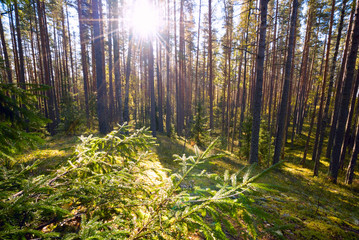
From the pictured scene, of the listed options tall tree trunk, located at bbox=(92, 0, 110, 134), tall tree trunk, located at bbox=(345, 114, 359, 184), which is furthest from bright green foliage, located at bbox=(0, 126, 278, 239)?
tall tree trunk, located at bbox=(345, 114, 359, 184)

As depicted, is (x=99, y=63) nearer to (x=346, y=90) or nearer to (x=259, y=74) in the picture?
(x=259, y=74)

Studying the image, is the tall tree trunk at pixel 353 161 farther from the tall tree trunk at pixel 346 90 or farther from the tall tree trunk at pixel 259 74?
the tall tree trunk at pixel 259 74

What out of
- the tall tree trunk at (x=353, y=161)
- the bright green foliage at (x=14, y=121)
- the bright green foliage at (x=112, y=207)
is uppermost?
the bright green foliage at (x=14, y=121)

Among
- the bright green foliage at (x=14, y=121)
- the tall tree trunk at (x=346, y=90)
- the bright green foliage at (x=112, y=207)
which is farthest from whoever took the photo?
the tall tree trunk at (x=346, y=90)

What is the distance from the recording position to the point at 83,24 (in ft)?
45.9

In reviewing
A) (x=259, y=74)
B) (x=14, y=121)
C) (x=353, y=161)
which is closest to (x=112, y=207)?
(x=14, y=121)

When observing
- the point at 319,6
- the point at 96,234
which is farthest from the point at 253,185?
the point at 319,6

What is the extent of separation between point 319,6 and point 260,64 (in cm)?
832

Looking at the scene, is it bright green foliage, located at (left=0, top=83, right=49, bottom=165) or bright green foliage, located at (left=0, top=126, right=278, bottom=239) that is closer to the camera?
bright green foliage, located at (left=0, top=126, right=278, bottom=239)

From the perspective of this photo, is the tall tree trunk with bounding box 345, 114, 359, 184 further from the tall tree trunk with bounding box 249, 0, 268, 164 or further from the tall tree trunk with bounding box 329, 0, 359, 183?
the tall tree trunk with bounding box 249, 0, 268, 164

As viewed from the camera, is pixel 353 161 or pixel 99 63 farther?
pixel 99 63

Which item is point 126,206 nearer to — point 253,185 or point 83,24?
point 253,185

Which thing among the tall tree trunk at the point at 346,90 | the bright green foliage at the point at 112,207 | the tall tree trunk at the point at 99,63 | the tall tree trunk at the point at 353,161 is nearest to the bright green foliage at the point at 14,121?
the bright green foliage at the point at 112,207

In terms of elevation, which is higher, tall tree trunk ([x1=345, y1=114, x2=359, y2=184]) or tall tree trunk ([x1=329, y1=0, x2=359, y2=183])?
tall tree trunk ([x1=329, y1=0, x2=359, y2=183])
